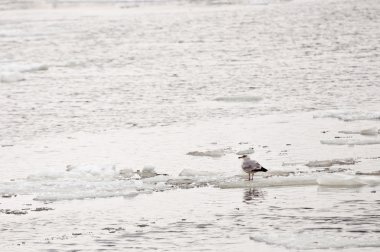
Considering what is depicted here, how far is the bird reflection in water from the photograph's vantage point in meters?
11.3

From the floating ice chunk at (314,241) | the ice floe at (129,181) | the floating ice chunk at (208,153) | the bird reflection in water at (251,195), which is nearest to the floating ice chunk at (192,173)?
the ice floe at (129,181)

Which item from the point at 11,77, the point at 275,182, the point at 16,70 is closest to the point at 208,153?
the point at 275,182

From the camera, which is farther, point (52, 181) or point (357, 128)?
point (357, 128)

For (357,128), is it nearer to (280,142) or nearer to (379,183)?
(280,142)

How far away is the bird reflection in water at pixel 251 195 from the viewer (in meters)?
11.3

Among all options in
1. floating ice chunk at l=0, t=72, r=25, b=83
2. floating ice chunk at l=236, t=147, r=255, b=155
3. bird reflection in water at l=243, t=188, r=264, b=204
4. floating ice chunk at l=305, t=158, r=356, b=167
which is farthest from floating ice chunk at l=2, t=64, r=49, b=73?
bird reflection in water at l=243, t=188, r=264, b=204

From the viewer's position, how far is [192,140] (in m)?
15.2

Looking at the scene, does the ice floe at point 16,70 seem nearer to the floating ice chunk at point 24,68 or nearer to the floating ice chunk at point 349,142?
the floating ice chunk at point 24,68

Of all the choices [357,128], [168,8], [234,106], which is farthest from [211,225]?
[168,8]

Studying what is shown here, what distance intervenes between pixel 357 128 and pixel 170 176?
383 cm

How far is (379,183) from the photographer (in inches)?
460

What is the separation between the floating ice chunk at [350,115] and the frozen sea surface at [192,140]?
0.05 m

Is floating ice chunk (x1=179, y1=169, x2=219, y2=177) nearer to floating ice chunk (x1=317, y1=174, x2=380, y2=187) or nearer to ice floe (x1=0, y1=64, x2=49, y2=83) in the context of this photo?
floating ice chunk (x1=317, y1=174, x2=380, y2=187)

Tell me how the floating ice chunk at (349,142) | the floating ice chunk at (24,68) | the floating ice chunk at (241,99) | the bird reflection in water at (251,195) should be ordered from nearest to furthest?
the bird reflection in water at (251,195), the floating ice chunk at (349,142), the floating ice chunk at (241,99), the floating ice chunk at (24,68)
